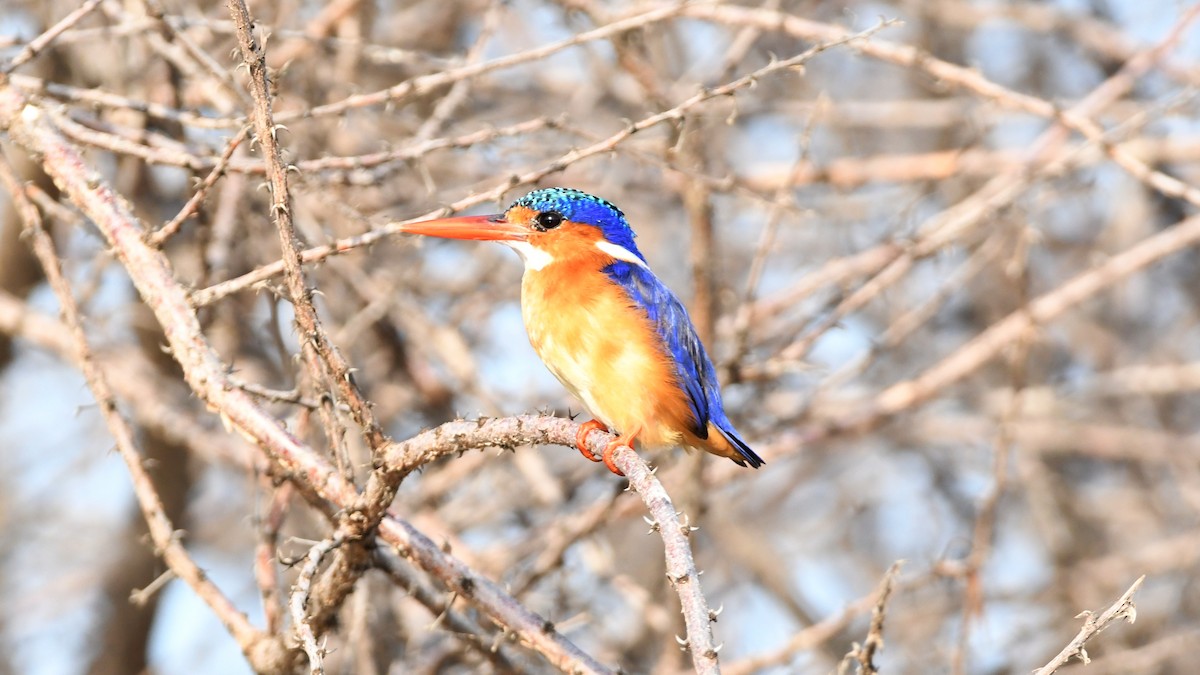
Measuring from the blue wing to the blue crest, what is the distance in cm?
16

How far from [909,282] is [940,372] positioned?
55.0 inches

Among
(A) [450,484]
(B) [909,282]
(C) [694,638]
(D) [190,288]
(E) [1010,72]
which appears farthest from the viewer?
(E) [1010,72]

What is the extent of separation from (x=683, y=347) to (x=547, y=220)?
458mm

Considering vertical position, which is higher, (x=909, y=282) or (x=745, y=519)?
(x=909, y=282)

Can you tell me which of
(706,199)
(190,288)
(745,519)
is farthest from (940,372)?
(190,288)

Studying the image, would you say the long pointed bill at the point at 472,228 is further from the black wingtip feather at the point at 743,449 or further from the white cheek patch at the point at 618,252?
the black wingtip feather at the point at 743,449


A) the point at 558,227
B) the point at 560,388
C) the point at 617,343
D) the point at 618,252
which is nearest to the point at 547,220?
the point at 558,227

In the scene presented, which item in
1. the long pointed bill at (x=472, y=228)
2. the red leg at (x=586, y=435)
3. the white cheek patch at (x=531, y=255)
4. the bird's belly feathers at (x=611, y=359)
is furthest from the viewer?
the white cheek patch at (x=531, y=255)

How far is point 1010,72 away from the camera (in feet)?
18.2

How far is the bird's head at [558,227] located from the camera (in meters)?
2.83

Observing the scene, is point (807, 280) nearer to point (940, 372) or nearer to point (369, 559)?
point (940, 372)

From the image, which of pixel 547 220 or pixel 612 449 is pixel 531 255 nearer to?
pixel 547 220

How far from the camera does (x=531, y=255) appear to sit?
2846 mm

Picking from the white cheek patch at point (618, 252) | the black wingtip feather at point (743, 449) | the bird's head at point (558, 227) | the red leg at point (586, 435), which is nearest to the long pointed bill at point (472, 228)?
the bird's head at point (558, 227)
